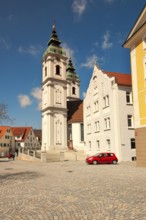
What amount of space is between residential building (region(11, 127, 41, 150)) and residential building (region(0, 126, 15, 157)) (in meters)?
3.37

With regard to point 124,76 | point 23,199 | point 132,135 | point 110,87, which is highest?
point 124,76

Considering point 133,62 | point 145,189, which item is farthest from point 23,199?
point 133,62

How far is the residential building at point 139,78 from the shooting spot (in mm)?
22422

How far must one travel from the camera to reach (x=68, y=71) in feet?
280

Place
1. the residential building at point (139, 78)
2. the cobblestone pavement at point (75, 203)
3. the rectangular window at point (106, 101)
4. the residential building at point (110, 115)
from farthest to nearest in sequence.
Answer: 1. the rectangular window at point (106, 101)
2. the residential building at point (110, 115)
3. the residential building at point (139, 78)
4. the cobblestone pavement at point (75, 203)

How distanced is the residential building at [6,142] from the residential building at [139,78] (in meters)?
61.4

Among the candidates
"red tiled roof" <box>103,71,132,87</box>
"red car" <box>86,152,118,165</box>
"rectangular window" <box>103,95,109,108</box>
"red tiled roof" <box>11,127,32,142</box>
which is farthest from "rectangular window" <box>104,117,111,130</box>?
"red tiled roof" <box>11,127,32,142</box>

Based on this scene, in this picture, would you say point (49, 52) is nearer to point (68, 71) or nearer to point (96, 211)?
point (68, 71)

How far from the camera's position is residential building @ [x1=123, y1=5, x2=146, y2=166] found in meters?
22.4

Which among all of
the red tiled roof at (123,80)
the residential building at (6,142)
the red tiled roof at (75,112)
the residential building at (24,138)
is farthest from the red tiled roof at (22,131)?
the red tiled roof at (123,80)

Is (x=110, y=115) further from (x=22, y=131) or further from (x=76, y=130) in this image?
(x=22, y=131)

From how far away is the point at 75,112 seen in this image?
61.8m

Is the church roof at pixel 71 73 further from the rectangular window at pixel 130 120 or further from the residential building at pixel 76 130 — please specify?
the rectangular window at pixel 130 120

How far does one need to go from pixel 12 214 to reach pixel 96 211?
2.59 metres
